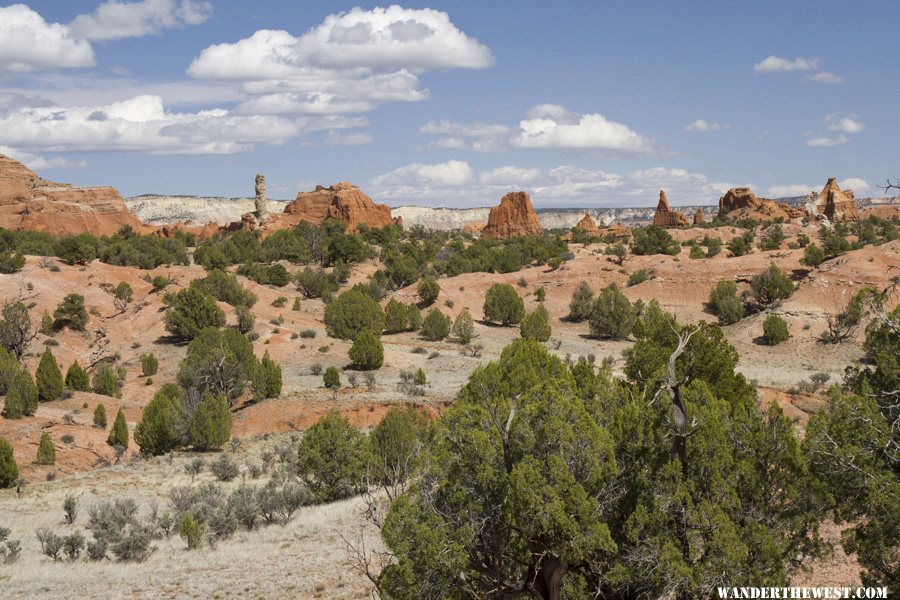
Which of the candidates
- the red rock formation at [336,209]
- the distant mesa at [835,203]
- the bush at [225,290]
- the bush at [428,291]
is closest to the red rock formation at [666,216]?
the distant mesa at [835,203]

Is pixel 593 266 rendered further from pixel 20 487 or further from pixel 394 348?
pixel 20 487

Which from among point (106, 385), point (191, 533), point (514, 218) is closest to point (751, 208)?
point (514, 218)

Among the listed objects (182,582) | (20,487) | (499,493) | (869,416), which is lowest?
(20,487)

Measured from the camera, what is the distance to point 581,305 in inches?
2191

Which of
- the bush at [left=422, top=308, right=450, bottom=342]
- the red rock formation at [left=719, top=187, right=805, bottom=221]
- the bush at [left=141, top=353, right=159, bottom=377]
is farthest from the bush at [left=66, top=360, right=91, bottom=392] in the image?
the red rock formation at [left=719, top=187, right=805, bottom=221]

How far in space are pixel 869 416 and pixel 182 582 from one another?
1207 centimetres

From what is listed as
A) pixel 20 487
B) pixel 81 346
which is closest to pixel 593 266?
pixel 81 346

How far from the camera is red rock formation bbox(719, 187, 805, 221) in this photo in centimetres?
11069

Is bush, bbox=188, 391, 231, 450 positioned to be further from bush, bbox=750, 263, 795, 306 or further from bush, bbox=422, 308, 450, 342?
bush, bbox=750, 263, 795, 306

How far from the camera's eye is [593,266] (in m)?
65.4

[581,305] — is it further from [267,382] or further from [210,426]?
[210,426]

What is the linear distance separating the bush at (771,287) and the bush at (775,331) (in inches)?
281

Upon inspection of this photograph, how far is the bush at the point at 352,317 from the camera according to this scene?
45625 millimetres

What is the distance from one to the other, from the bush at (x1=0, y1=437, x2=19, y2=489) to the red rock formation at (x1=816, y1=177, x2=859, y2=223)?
10547 cm
